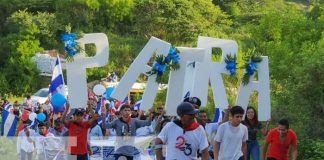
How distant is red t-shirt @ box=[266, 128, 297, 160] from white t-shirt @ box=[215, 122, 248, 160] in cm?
156

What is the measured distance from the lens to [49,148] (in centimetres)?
1582

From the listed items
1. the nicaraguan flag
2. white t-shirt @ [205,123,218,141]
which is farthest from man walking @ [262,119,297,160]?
the nicaraguan flag

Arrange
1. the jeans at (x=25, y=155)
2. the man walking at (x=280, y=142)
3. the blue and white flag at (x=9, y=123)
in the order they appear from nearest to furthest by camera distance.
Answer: the man walking at (x=280, y=142), the jeans at (x=25, y=155), the blue and white flag at (x=9, y=123)

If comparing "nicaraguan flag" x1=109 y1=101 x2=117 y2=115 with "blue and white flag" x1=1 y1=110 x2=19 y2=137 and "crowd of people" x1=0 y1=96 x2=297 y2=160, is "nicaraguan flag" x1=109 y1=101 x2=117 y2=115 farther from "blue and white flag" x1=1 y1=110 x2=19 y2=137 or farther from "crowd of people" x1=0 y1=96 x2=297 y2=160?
"blue and white flag" x1=1 y1=110 x2=19 y2=137

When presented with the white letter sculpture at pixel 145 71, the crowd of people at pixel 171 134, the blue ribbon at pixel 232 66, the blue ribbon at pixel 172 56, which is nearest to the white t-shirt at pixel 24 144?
the crowd of people at pixel 171 134

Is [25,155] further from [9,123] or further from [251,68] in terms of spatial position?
[251,68]

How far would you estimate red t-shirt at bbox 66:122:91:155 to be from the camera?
13.6m

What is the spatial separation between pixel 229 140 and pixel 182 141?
1.86m

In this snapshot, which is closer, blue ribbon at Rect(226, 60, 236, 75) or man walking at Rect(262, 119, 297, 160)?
man walking at Rect(262, 119, 297, 160)

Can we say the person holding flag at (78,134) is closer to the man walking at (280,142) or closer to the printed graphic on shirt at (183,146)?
the man walking at (280,142)

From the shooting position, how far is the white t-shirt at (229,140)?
11562 mm

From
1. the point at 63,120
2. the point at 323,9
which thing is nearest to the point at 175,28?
the point at 323,9

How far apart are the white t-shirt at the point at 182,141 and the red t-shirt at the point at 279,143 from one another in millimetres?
3325

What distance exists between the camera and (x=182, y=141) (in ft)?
32.4
